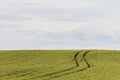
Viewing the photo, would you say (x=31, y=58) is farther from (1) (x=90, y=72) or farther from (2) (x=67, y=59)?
(1) (x=90, y=72)

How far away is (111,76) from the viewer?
51031mm

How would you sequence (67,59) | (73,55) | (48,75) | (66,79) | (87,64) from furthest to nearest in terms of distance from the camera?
(73,55) < (67,59) < (87,64) < (48,75) < (66,79)

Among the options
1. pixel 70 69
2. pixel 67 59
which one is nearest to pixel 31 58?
pixel 67 59

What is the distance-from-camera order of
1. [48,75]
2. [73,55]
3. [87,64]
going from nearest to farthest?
[48,75] < [87,64] < [73,55]

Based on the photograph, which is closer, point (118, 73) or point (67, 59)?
point (118, 73)

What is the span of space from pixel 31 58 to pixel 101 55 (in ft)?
50.6

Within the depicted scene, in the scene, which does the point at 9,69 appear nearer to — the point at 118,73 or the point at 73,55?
the point at 118,73

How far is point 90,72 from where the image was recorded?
55.0 meters

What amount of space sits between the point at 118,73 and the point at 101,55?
25.5m

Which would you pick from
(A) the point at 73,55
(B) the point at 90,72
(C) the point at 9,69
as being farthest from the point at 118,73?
(A) the point at 73,55

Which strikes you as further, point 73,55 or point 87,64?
point 73,55

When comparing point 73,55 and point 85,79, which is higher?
point 73,55

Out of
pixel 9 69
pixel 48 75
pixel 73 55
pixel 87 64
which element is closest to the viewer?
pixel 48 75

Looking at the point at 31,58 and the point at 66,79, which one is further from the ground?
the point at 31,58
